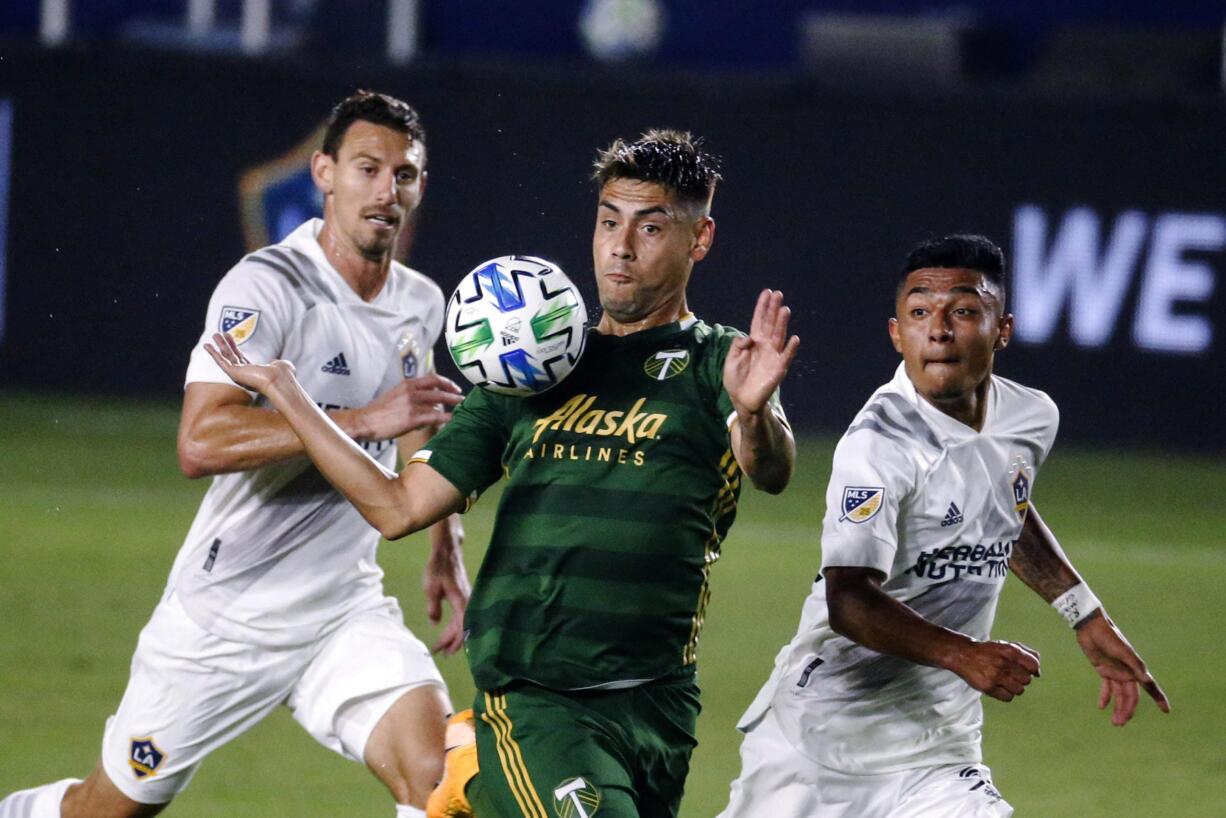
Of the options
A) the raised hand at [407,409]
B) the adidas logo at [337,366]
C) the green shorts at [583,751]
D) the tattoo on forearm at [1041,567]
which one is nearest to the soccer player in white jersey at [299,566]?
the adidas logo at [337,366]

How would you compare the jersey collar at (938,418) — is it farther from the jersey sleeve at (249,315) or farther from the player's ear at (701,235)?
the jersey sleeve at (249,315)

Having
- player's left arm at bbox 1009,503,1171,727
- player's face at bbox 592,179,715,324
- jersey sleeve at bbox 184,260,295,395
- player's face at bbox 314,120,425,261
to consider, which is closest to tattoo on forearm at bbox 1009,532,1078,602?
player's left arm at bbox 1009,503,1171,727

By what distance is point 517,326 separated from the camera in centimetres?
488

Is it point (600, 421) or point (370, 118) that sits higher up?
point (370, 118)

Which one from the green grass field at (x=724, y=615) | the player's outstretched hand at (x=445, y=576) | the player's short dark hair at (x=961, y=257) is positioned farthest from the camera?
the green grass field at (x=724, y=615)

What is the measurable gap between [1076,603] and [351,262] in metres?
2.39

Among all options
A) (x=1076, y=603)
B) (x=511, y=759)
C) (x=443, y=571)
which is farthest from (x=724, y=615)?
(x=511, y=759)

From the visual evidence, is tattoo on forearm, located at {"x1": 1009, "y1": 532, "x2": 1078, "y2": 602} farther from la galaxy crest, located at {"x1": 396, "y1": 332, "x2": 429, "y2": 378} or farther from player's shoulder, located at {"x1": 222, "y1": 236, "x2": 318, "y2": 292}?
player's shoulder, located at {"x1": 222, "y1": 236, "x2": 318, "y2": 292}

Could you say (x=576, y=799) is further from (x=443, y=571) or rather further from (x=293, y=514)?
(x=443, y=571)

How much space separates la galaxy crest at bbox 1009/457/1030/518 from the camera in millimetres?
5441

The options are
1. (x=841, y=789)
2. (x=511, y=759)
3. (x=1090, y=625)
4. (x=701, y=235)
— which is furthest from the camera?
(x=1090, y=625)

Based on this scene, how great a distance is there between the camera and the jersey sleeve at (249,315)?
19.9 ft

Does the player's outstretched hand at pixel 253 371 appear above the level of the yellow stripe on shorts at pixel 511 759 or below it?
above

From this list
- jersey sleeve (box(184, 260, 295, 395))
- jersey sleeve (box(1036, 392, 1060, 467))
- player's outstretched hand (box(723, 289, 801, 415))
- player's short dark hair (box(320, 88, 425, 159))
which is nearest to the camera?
player's outstretched hand (box(723, 289, 801, 415))
